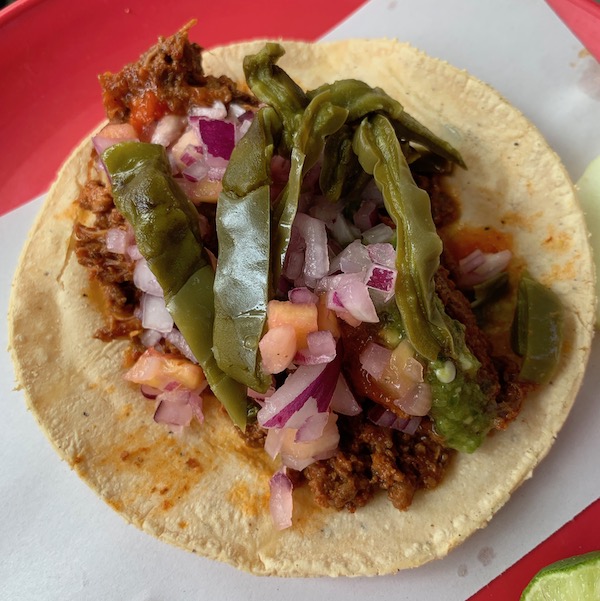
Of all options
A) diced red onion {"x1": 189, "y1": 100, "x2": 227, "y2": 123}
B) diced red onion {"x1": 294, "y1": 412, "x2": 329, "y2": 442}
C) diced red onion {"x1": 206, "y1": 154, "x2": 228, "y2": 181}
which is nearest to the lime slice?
diced red onion {"x1": 294, "y1": 412, "x2": 329, "y2": 442}

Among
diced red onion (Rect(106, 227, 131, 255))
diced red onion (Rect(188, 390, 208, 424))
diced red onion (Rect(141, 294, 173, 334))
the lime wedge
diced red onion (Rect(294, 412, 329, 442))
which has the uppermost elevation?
the lime wedge

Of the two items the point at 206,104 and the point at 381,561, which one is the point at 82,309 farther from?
the point at 381,561

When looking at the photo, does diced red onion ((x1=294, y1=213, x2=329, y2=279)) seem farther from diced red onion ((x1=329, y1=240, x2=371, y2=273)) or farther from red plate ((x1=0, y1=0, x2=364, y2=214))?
red plate ((x1=0, y1=0, x2=364, y2=214))

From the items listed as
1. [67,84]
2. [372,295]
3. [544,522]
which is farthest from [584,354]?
[67,84]

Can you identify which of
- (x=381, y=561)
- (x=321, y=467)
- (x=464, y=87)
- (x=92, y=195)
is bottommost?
(x=381, y=561)

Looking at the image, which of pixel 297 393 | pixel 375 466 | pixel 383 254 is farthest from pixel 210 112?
pixel 375 466

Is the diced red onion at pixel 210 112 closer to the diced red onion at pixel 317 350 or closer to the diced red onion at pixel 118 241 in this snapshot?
the diced red onion at pixel 118 241
